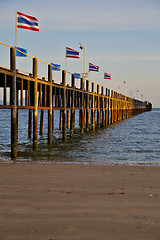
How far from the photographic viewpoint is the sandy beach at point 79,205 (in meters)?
4.28

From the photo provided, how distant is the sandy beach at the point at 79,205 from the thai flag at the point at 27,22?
9.42 m

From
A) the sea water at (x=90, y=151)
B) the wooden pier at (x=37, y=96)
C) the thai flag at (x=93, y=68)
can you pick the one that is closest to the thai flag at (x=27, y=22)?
the wooden pier at (x=37, y=96)


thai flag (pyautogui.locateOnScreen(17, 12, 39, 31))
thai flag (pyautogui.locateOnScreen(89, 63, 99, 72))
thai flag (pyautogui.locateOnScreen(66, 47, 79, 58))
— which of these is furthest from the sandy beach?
thai flag (pyautogui.locateOnScreen(89, 63, 99, 72))

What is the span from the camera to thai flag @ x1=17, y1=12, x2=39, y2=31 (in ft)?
50.9

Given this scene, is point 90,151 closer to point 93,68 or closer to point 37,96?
point 37,96

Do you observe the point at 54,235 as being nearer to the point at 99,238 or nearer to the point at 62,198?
the point at 99,238

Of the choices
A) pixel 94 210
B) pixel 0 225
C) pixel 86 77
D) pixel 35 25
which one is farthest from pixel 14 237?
pixel 86 77

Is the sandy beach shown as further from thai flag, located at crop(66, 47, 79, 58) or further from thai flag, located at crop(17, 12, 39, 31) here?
thai flag, located at crop(66, 47, 79, 58)

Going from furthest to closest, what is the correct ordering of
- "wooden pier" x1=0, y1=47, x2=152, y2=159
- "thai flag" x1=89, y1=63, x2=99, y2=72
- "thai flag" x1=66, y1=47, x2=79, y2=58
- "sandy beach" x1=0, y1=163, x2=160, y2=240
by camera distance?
1. "thai flag" x1=89, y1=63, x2=99, y2=72
2. "thai flag" x1=66, y1=47, x2=79, y2=58
3. "wooden pier" x1=0, y1=47, x2=152, y2=159
4. "sandy beach" x1=0, y1=163, x2=160, y2=240

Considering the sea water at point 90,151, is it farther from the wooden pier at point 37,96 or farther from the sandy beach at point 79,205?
the sandy beach at point 79,205

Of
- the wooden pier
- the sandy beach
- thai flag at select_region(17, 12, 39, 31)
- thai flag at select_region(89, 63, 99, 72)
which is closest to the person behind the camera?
the sandy beach

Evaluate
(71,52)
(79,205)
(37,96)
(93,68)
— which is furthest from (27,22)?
(93,68)

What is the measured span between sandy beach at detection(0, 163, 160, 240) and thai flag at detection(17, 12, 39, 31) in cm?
942

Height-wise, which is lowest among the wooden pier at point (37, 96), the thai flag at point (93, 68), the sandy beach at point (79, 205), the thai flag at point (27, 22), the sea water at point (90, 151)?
the sea water at point (90, 151)
